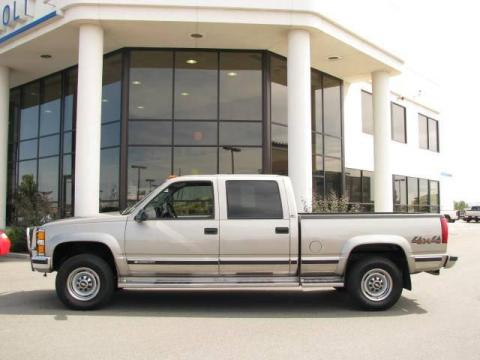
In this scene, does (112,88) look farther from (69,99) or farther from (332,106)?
(332,106)

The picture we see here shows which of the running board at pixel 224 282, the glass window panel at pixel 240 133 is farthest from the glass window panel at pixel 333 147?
the running board at pixel 224 282

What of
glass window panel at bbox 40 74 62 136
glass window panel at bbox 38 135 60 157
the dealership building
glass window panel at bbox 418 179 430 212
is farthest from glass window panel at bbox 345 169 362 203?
glass window panel at bbox 40 74 62 136

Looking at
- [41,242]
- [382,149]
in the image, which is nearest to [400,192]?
[382,149]

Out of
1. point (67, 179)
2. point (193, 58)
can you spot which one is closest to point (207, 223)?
point (193, 58)

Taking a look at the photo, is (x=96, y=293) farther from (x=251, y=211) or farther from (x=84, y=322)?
(x=251, y=211)

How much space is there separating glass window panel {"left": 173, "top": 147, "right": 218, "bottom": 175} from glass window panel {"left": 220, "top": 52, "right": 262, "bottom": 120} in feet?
5.69

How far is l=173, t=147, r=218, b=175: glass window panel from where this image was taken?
18266 mm

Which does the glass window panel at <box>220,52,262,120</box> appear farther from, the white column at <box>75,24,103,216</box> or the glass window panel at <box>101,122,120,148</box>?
the white column at <box>75,24,103,216</box>

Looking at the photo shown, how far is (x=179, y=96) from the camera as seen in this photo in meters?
18.6

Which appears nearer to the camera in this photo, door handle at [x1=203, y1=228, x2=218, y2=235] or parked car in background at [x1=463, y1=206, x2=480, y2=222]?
door handle at [x1=203, y1=228, x2=218, y2=235]

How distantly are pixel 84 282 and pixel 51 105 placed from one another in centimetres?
1598

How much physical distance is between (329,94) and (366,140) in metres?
4.07

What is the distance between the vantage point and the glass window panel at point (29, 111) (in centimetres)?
2286

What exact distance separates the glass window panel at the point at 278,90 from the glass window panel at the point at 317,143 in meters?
2.39
